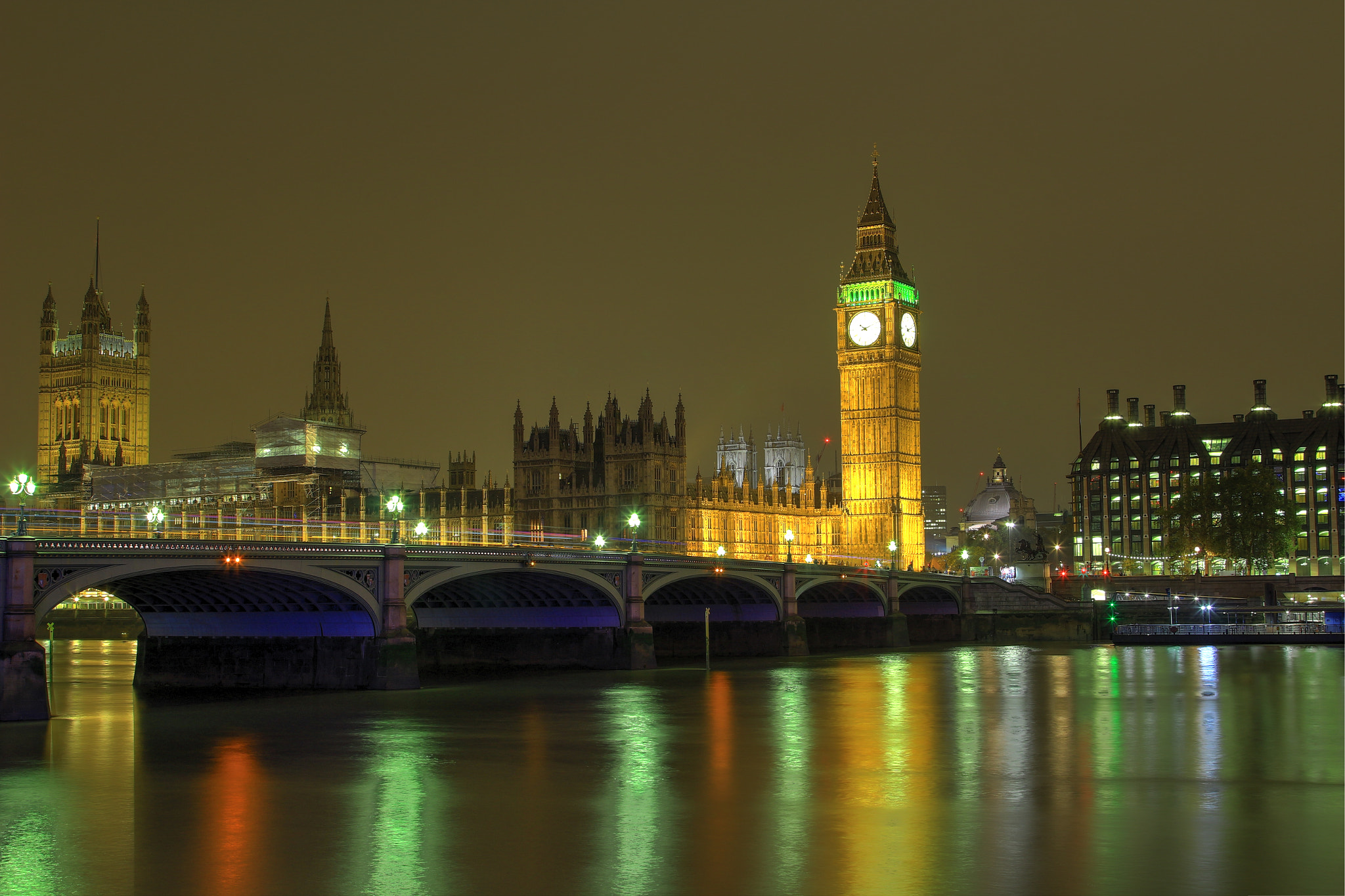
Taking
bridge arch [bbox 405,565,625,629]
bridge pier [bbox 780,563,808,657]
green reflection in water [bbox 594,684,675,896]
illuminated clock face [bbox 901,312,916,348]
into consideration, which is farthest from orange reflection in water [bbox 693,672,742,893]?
illuminated clock face [bbox 901,312,916,348]

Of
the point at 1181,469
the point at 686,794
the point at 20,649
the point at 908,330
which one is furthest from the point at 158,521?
the point at 1181,469

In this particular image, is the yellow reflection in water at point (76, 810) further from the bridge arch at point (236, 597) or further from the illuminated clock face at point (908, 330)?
the illuminated clock face at point (908, 330)

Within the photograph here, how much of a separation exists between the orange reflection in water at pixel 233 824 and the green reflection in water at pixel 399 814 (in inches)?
66.6

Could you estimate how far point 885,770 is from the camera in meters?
32.2

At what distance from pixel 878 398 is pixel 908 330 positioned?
8.39m

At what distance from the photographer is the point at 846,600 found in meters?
103

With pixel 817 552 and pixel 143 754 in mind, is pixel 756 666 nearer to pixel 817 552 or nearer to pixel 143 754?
pixel 143 754

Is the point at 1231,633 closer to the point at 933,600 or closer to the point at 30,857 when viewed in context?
the point at 933,600

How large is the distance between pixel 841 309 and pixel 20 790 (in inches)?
4864

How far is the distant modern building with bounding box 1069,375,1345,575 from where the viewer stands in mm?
159000

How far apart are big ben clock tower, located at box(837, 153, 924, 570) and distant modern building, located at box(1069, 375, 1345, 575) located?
27.9 m

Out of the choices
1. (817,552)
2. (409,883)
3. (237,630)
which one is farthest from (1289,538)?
(409,883)

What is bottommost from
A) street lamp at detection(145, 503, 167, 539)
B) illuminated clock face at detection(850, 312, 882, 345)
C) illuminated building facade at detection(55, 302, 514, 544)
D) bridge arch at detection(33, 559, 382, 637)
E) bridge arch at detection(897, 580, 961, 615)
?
bridge arch at detection(897, 580, 961, 615)

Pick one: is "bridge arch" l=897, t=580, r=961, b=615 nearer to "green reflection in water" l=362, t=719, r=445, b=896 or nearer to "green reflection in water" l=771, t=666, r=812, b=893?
"green reflection in water" l=771, t=666, r=812, b=893
